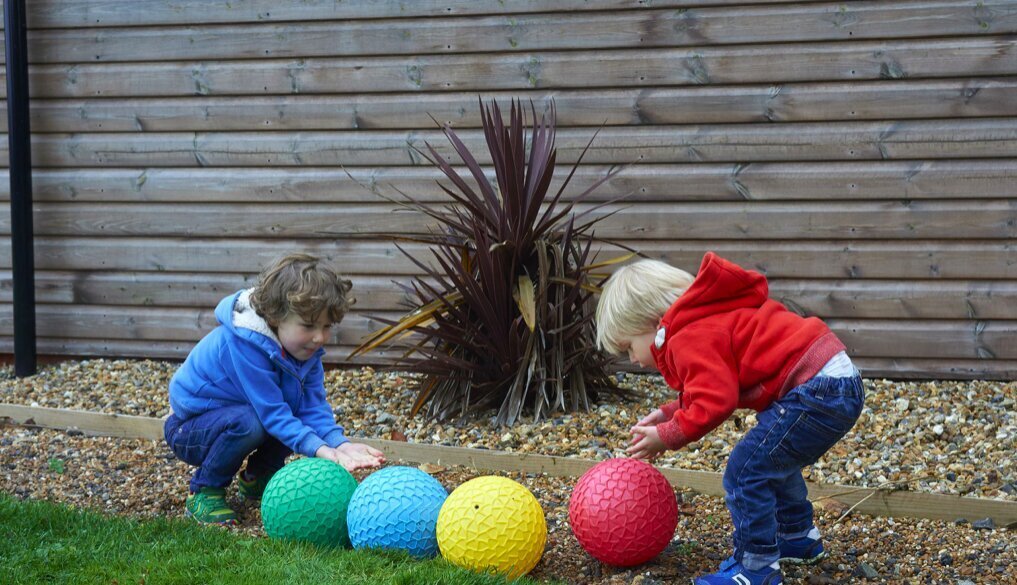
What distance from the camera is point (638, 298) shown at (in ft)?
9.94

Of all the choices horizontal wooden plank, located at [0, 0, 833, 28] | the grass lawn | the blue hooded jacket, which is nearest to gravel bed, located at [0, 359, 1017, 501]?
the blue hooded jacket

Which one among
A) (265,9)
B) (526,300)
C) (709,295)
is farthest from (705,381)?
(265,9)

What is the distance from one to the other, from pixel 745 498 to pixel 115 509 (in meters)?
2.49

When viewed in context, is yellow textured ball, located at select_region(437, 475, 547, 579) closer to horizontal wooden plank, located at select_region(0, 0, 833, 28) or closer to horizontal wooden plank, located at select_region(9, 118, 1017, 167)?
horizontal wooden plank, located at select_region(9, 118, 1017, 167)

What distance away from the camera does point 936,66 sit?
5363mm

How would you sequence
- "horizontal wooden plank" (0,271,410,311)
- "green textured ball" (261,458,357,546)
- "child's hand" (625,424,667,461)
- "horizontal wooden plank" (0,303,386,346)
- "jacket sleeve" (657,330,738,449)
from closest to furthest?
"jacket sleeve" (657,330,738,449) < "child's hand" (625,424,667,461) < "green textured ball" (261,458,357,546) < "horizontal wooden plank" (0,271,410,311) < "horizontal wooden plank" (0,303,386,346)

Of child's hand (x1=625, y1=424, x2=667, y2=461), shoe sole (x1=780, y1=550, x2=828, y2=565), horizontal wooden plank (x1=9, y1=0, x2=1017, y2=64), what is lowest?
shoe sole (x1=780, y1=550, x2=828, y2=565)

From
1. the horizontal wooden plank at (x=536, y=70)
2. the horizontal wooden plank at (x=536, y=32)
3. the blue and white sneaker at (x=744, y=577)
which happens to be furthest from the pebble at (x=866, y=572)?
the horizontal wooden plank at (x=536, y=32)

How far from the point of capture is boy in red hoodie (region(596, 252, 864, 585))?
2900mm

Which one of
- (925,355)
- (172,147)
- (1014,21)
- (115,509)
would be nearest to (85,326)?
(172,147)

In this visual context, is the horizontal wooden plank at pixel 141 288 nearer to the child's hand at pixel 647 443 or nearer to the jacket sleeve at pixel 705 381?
the child's hand at pixel 647 443

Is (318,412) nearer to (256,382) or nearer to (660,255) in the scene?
(256,382)

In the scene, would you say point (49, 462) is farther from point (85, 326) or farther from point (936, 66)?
point (936, 66)

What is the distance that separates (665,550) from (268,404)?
1517 mm
